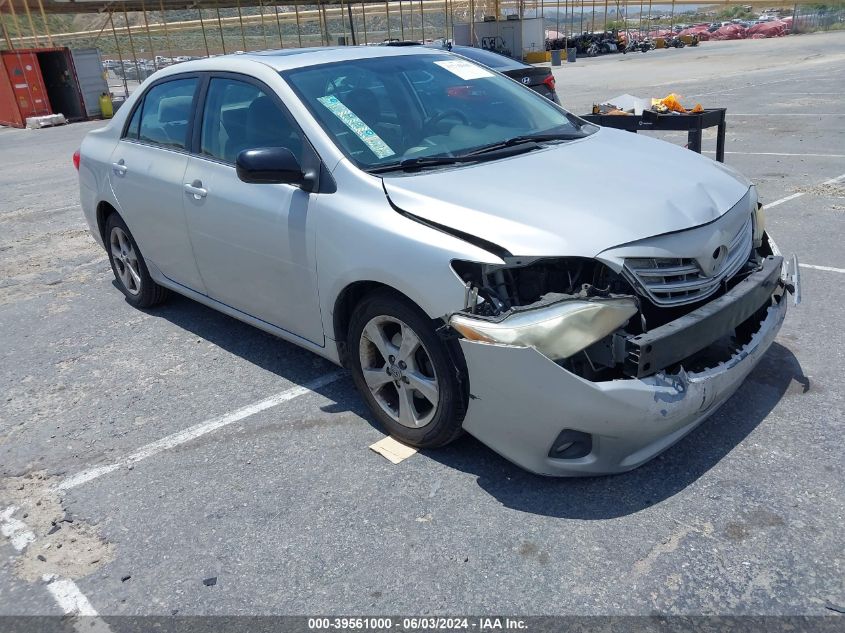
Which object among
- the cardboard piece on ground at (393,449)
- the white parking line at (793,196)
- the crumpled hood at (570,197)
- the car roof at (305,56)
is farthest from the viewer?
the white parking line at (793,196)

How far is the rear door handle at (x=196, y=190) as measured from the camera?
4238mm

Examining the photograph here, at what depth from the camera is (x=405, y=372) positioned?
11.0 feet

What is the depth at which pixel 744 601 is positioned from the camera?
2.48 m

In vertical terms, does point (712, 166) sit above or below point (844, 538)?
above

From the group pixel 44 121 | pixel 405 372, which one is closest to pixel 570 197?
pixel 405 372

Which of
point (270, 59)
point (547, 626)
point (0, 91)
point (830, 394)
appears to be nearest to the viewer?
point (547, 626)

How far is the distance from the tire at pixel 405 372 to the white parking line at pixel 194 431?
61 centimetres

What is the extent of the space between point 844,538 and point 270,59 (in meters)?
3.61

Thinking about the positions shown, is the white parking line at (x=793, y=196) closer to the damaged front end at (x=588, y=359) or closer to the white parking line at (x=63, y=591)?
the damaged front end at (x=588, y=359)

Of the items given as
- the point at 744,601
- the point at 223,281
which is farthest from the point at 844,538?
the point at 223,281

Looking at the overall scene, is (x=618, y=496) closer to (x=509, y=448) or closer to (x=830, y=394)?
(x=509, y=448)

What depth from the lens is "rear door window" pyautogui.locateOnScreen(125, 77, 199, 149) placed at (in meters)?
4.56

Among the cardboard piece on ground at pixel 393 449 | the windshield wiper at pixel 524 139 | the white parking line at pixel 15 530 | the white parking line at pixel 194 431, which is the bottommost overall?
the white parking line at pixel 194 431

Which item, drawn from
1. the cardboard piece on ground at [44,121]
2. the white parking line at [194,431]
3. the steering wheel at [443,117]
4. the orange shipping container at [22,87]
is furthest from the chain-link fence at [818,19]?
the white parking line at [194,431]
